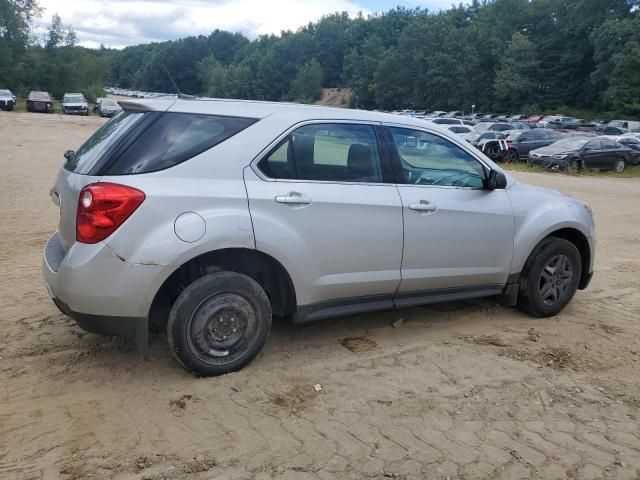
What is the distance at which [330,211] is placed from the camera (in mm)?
4070

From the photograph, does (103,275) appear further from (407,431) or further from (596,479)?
(596,479)

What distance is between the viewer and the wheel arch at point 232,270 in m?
3.85

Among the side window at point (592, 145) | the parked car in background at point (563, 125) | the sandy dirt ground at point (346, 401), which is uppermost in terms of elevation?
the parked car in background at point (563, 125)

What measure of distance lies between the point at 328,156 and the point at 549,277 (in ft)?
7.73

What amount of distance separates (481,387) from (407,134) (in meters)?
1.94

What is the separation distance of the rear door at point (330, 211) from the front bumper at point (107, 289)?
77 centimetres

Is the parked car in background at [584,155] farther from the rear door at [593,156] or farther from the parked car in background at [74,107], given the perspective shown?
the parked car in background at [74,107]

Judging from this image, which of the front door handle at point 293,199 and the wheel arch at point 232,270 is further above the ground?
the front door handle at point 293,199

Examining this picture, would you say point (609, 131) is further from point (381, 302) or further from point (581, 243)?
point (381, 302)

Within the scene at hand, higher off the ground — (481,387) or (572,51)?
(572,51)

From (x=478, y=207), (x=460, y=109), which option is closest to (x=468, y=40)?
(x=460, y=109)

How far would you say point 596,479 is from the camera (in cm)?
303

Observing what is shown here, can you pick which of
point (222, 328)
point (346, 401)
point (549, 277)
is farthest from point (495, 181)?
point (222, 328)

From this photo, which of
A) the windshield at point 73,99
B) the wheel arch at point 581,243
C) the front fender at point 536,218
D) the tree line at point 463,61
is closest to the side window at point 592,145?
the wheel arch at point 581,243
